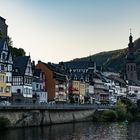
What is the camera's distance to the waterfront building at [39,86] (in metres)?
131

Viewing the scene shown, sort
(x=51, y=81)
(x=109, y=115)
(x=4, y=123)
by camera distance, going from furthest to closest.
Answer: (x=51, y=81)
(x=109, y=115)
(x=4, y=123)

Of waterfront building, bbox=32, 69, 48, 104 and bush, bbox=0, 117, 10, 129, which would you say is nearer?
bush, bbox=0, 117, 10, 129

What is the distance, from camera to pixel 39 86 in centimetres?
13350

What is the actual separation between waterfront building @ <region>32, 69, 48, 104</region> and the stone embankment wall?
12798 mm

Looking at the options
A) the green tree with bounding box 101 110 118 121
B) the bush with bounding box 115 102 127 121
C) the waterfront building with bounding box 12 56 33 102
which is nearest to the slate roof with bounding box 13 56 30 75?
the waterfront building with bounding box 12 56 33 102

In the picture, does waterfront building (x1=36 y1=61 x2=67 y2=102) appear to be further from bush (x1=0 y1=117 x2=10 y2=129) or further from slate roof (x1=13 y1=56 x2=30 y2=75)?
bush (x1=0 y1=117 x2=10 y2=129)

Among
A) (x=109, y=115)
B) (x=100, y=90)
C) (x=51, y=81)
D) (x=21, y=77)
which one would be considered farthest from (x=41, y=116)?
(x=100, y=90)

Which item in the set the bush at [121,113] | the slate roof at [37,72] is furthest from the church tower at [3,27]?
the bush at [121,113]

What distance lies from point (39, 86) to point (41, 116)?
1314 inches

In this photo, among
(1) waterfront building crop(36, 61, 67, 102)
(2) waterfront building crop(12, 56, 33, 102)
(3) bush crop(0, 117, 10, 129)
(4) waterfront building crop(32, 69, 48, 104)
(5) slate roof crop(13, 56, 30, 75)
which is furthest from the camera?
(1) waterfront building crop(36, 61, 67, 102)

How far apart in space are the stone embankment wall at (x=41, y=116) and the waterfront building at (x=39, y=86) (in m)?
12.8

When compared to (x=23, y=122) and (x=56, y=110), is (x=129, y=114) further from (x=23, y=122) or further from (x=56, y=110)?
(x=23, y=122)

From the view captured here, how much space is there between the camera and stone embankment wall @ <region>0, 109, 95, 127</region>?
89438 millimetres

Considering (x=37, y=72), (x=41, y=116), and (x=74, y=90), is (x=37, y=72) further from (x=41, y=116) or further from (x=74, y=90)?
(x=41, y=116)
